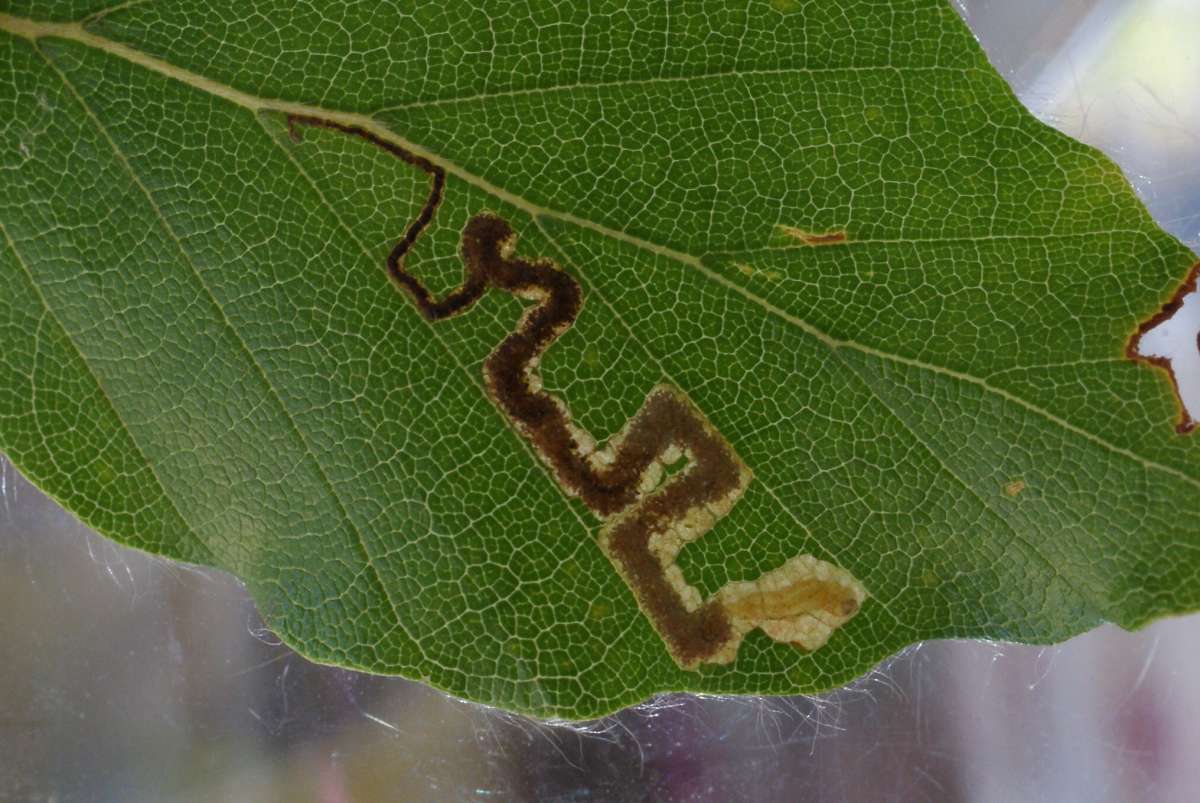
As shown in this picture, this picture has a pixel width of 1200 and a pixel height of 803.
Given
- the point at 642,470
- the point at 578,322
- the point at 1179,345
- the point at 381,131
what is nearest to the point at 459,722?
the point at 642,470

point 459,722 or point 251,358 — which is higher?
point 251,358

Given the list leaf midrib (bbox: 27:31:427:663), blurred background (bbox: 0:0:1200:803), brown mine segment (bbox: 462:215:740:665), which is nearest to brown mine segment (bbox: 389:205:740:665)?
brown mine segment (bbox: 462:215:740:665)

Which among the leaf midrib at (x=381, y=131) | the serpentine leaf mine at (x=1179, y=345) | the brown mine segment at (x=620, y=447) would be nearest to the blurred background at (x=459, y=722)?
the serpentine leaf mine at (x=1179, y=345)

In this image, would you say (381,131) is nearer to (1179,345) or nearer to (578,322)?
(578,322)

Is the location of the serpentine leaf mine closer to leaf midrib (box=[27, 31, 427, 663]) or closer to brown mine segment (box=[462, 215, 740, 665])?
brown mine segment (box=[462, 215, 740, 665])

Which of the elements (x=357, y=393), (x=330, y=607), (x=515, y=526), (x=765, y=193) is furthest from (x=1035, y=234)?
(x=330, y=607)
